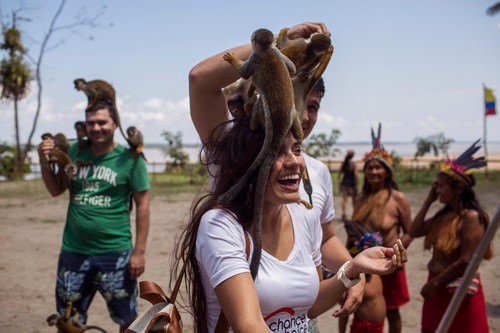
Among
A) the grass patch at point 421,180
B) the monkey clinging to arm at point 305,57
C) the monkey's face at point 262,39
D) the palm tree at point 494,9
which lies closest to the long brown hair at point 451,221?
the monkey clinging to arm at point 305,57

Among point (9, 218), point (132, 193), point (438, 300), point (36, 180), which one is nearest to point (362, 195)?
point (438, 300)

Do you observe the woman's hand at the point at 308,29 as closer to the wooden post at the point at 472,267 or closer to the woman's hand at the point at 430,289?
the wooden post at the point at 472,267

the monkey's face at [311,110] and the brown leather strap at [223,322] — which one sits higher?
the monkey's face at [311,110]

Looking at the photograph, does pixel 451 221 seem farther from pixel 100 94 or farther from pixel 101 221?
pixel 100 94

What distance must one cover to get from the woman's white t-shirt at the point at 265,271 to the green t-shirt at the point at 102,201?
93.6 inches

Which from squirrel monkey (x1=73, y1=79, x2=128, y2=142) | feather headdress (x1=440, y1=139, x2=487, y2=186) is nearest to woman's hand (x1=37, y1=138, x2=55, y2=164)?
squirrel monkey (x1=73, y1=79, x2=128, y2=142)

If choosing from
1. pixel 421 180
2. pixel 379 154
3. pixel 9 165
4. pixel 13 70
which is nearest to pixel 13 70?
pixel 13 70

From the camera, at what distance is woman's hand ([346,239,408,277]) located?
1858mm

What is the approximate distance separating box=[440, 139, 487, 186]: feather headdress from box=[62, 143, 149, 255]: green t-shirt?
2849mm

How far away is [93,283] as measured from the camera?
3984mm

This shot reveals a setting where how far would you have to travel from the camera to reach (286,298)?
5.95 ft

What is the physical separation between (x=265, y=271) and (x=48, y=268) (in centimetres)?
672

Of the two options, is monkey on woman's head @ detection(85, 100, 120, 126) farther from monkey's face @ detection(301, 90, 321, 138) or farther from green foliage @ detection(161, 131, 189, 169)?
green foliage @ detection(161, 131, 189, 169)

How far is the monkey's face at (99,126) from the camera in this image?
4.11 metres
